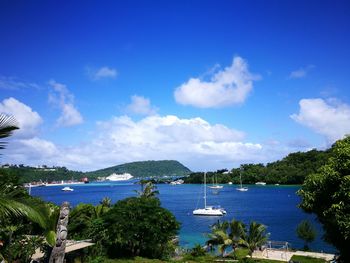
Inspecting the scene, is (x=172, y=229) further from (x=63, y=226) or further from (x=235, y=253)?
(x=63, y=226)

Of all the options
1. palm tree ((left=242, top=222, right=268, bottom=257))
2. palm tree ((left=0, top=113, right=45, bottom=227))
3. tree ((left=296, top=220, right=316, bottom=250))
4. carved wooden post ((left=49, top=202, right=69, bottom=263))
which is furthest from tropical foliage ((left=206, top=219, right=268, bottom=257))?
palm tree ((left=0, top=113, right=45, bottom=227))

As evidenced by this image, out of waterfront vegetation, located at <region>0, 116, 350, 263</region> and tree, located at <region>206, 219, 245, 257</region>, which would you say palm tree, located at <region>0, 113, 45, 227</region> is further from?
tree, located at <region>206, 219, 245, 257</region>

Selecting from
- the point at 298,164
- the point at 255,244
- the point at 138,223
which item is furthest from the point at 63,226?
the point at 298,164

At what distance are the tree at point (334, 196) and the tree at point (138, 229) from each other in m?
16.9

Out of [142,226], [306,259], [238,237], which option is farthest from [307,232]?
[142,226]

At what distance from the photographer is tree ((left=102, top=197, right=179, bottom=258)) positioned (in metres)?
29.3

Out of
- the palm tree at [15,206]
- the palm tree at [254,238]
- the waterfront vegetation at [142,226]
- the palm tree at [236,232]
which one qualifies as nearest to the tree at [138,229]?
the waterfront vegetation at [142,226]

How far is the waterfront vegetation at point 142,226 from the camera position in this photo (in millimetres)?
12844

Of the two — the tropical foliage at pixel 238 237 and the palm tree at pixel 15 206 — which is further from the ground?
the palm tree at pixel 15 206

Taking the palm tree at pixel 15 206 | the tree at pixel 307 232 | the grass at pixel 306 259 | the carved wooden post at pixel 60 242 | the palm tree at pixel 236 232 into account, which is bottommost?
the grass at pixel 306 259

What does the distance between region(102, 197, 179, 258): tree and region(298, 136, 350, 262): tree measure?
16922 millimetres

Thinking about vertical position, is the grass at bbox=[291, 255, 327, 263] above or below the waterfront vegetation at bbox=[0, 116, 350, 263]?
below

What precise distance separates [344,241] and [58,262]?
10.8 m

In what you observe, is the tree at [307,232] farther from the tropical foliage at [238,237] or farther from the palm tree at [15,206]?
the palm tree at [15,206]
